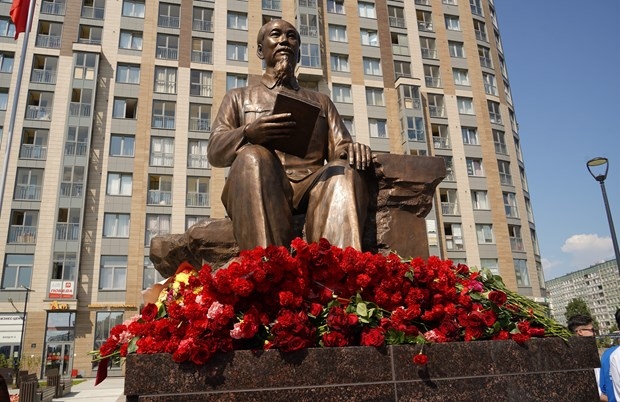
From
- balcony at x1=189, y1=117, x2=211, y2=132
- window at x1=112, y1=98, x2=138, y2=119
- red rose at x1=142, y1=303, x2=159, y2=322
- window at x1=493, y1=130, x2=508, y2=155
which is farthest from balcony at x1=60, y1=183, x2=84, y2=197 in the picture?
red rose at x1=142, y1=303, x2=159, y2=322

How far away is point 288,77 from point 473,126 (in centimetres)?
3474

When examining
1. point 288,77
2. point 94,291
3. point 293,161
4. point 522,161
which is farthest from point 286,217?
point 522,161

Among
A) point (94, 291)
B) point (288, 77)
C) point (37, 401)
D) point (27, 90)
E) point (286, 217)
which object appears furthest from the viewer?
A: point (27, 90)

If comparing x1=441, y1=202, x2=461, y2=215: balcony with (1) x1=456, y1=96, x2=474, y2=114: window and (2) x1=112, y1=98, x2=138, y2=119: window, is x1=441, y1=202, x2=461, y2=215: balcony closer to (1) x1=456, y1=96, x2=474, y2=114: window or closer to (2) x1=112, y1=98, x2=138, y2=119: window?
(1) x1=456, y1=96, x2=474, y2=114: window

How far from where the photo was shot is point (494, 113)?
39.0 m

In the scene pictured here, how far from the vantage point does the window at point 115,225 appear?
29.8 meters

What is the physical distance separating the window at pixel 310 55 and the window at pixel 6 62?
726 inches

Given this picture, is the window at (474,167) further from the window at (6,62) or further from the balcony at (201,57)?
the window at (6,62)

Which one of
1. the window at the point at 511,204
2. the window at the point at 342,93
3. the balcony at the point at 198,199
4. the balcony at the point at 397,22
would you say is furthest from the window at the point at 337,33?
the window at the point at 511,204

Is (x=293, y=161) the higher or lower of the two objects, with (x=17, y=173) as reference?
lower

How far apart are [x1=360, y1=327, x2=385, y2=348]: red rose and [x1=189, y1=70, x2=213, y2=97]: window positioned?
1266 inches

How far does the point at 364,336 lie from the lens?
2938 millimetres

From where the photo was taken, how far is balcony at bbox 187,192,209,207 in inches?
1224

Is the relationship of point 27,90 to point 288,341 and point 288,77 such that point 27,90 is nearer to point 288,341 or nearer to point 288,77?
point 288,77
